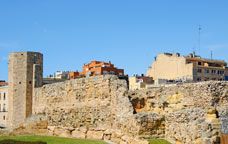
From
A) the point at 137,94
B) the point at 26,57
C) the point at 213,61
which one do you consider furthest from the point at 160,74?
the point at 137,94

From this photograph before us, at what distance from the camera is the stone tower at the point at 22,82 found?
4122 centimetres

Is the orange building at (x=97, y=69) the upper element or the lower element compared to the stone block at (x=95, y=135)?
upper

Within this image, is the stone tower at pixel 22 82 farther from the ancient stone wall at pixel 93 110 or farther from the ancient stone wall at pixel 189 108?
the ancient stone wall at pixel 189 108

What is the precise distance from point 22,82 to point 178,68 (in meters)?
44.7

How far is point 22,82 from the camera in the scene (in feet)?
136

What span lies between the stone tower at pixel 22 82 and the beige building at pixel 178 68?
4155 centimetres

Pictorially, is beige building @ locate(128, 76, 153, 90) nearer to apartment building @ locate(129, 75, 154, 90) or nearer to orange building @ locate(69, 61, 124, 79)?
apartment building @ locate(129, 75, 154, 90)

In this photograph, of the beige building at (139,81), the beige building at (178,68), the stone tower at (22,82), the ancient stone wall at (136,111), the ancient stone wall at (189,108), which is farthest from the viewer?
the beige building at (178,68)

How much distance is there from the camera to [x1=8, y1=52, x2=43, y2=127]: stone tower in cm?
4122

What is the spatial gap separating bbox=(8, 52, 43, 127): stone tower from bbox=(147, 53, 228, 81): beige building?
41.6m

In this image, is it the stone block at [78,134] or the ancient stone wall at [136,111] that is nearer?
the ancient stone wall at [136,111]

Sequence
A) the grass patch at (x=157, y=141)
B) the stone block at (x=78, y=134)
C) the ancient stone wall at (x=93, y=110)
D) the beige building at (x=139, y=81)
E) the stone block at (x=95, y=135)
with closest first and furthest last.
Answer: the grass patch at (x=157, y=141), the ancient stone wall at (x=93, y=110), the stone block at (x=95, y=135), the stone block at (x=78, y=134), the beige building at (x=139, y=81)

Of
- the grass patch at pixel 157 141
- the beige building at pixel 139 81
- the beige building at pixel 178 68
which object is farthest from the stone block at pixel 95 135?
the beige building at pixel 178 68

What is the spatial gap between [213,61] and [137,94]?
70819 mm
